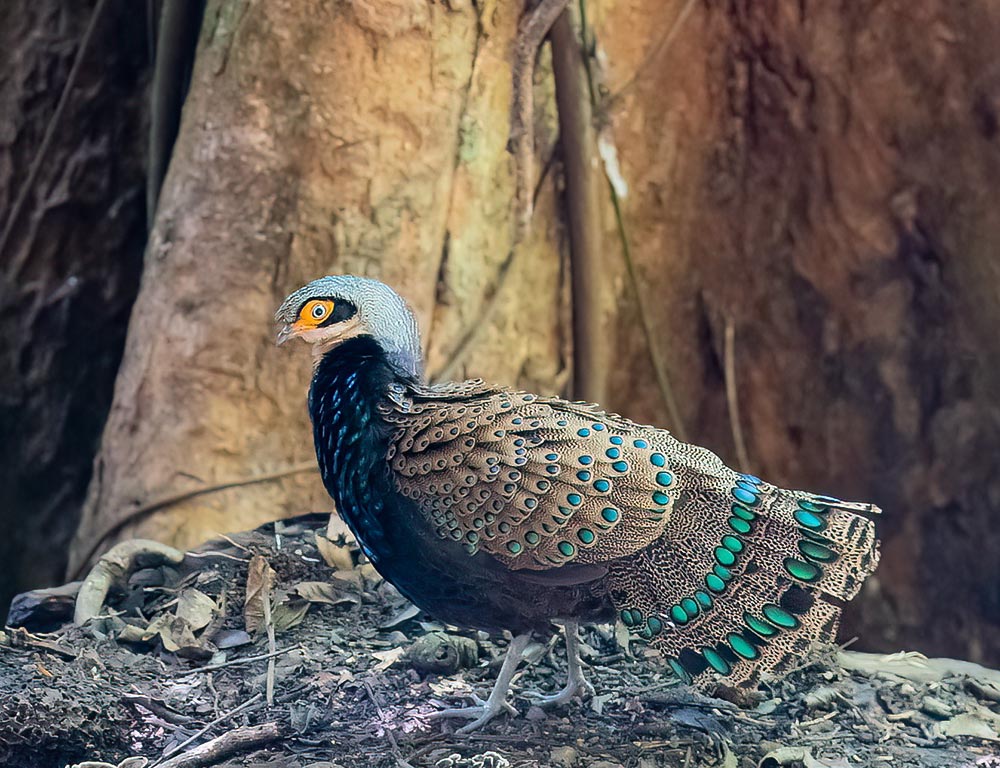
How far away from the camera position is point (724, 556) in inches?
105

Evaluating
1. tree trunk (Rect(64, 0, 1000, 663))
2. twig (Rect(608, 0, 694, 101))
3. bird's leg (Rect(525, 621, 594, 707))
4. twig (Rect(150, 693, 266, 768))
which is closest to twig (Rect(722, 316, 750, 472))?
tree trunk (Rect(64, 0, 1000, 663))

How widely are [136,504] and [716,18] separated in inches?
117

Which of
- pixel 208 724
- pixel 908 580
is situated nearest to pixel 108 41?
pixel 208 724

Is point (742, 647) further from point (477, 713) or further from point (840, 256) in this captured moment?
point (840, 256)

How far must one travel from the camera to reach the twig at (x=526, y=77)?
4.16 meters

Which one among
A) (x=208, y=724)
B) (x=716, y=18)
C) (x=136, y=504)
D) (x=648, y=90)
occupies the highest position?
(x=716, y=18)

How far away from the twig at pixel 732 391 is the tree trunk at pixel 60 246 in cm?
246

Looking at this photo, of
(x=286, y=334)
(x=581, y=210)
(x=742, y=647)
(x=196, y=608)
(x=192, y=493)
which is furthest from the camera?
(x=581, y=210)

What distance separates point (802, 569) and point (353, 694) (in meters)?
1.14

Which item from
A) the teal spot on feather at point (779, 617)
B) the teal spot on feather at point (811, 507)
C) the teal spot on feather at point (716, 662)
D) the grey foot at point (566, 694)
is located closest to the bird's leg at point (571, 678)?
the grey foot at point (566, 694)

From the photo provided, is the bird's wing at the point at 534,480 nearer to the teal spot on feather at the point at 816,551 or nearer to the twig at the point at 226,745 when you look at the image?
the teal spot on feather at the point at 816,551

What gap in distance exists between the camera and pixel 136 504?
13.3ft

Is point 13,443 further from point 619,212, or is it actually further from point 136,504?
point 619,212

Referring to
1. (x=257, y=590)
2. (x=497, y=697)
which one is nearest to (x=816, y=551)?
(x=497, y=697)
